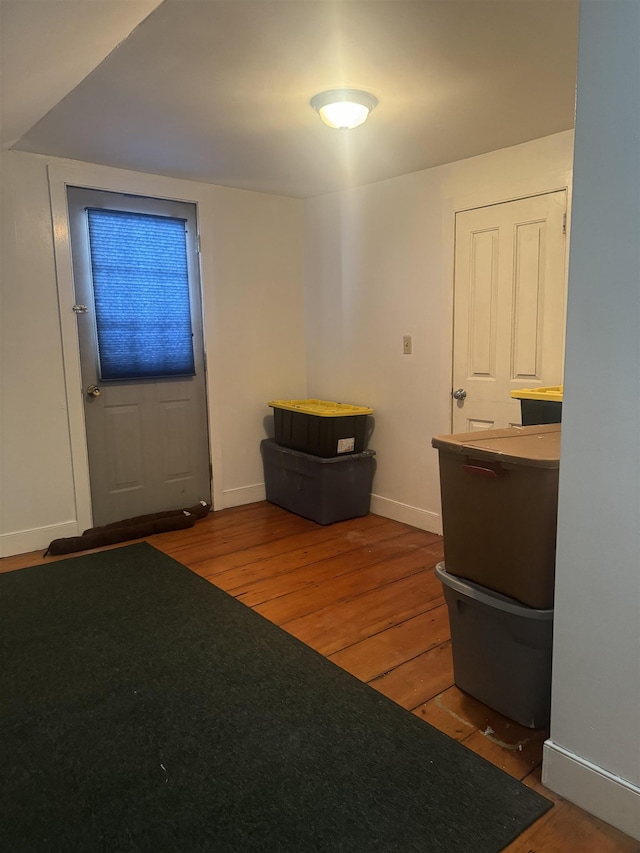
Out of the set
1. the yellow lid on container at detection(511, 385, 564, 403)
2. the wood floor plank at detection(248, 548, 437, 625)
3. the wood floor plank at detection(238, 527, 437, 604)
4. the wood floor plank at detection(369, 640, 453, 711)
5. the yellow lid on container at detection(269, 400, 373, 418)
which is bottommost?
the wood floor plank at detection(369, 640, 453, 711)

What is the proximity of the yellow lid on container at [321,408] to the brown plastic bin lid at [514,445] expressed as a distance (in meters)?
1.74

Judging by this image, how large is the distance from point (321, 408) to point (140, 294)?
1.36 m

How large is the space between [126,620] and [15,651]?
43 cm

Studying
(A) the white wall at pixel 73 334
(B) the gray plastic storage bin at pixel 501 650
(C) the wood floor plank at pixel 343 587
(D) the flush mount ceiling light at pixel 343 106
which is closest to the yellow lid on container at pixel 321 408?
(A) the white wall at pixel 73 334

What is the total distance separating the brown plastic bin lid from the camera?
5.31ft

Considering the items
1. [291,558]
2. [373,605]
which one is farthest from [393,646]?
[291,558]

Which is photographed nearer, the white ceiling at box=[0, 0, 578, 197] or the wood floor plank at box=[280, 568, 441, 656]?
the white ceiling at box=[0, 0, 578, 197]

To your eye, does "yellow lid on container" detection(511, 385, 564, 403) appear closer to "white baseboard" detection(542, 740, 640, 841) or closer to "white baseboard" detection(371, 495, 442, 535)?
"white baseboard" detection(371, 495, 442, 535)

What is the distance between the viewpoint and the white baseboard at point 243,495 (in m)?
4.15

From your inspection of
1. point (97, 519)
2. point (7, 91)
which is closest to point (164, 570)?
point (97, 519)

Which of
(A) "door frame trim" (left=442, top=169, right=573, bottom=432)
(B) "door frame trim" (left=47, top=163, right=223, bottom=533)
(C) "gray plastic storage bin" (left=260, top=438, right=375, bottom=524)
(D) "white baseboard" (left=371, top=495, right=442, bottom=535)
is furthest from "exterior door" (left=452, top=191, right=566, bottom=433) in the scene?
(B) "door frame trim" (left=47, top=163, right=223, bottom=533)

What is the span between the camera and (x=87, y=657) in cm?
222

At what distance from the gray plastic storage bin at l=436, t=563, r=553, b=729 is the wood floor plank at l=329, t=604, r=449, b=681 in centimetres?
30

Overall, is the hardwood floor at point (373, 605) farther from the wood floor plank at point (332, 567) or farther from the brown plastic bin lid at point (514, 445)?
the brown plastic bin lid at point (514, 445)
